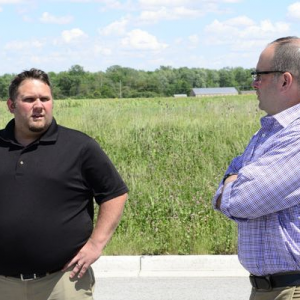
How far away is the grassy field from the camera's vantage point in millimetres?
6738

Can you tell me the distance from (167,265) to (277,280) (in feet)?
12.9

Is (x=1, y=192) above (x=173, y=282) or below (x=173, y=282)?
above

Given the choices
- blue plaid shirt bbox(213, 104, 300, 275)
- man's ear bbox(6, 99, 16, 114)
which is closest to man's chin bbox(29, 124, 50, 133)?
man's ear bbox(6, 99, 16, 114)

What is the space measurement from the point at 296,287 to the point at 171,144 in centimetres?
960

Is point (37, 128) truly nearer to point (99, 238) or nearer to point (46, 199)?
point (46, 199)

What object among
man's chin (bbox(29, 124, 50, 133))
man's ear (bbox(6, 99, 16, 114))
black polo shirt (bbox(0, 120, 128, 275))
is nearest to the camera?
black polo shirt (bbox(0, 120, 128, 275))

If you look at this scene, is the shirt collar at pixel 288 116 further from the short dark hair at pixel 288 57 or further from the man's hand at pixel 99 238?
the man's hand at pixel 99 238

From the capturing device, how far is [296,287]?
2.36 m

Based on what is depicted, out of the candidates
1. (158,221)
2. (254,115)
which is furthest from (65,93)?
(158,221)

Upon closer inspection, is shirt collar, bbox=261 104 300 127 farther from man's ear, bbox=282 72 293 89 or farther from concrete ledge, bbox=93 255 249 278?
concrete ledge, bbox=93 255 249 278

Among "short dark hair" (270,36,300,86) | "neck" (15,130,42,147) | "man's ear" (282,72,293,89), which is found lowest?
"neck" (15,130,42,147)

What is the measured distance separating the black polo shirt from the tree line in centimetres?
6024

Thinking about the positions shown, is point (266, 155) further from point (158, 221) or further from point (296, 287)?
point (158, 221)

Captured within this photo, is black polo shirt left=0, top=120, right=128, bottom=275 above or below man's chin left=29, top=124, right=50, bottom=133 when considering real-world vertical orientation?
below
